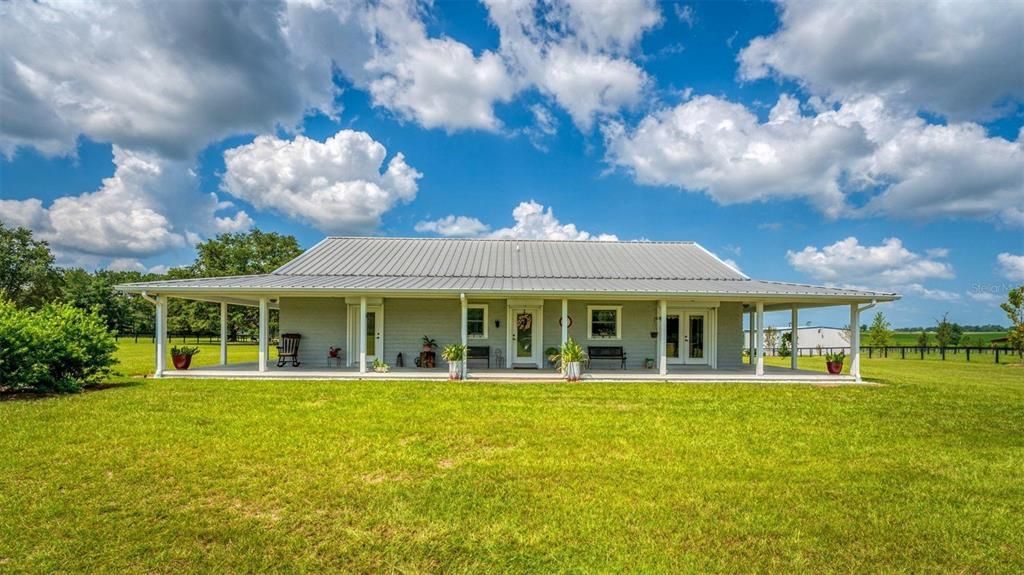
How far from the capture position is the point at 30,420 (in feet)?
→ 24.0

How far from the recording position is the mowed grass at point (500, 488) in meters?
→ 3.68

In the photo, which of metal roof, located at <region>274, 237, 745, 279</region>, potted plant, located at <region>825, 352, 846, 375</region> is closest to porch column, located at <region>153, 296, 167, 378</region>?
metal roof, located at <region>274, 237, 745, 279</region>

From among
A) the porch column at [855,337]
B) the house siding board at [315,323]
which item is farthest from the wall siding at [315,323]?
the porch column at [855,337]

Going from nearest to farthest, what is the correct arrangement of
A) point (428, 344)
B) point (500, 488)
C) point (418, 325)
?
point (500, 488), point (428, 344), point (418, 325)

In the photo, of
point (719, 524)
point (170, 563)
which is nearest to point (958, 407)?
point (719, 524)

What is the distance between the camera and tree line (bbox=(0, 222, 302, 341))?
39.8 metres

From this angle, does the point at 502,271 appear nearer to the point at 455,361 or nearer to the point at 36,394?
the point at 455,361

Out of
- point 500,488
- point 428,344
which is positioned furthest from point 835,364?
point 500,488

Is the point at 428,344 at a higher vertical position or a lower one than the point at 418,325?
lower

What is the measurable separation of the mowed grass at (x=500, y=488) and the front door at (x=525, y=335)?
19.7 feet

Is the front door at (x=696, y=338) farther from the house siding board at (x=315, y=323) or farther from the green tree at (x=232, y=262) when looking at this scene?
the green tree at (x=232, y=262)

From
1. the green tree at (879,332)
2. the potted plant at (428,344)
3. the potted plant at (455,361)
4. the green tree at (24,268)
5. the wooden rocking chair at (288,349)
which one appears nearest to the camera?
the potted plant at (455,361)

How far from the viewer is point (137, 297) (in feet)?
161

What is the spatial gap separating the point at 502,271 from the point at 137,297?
162 ft
